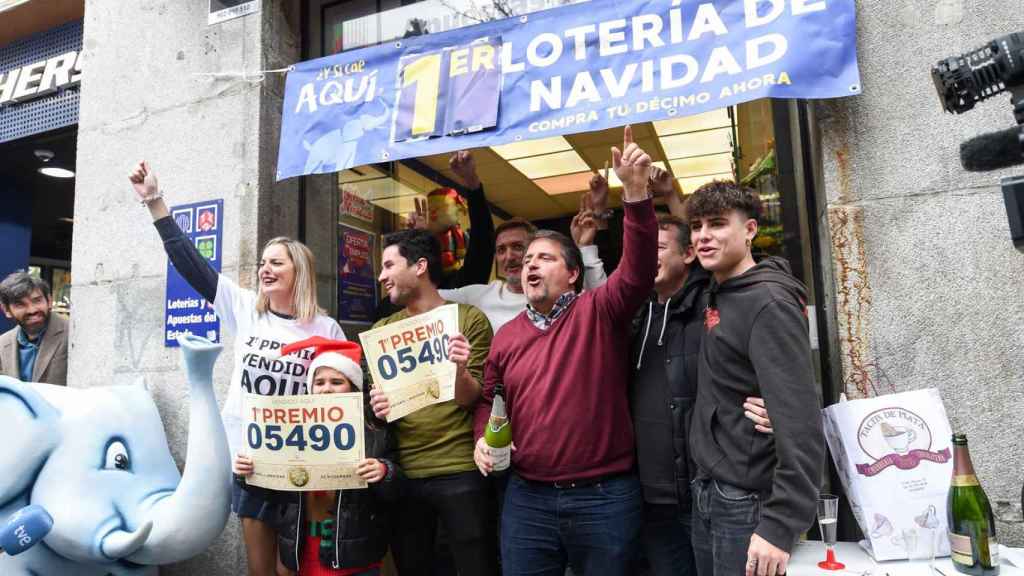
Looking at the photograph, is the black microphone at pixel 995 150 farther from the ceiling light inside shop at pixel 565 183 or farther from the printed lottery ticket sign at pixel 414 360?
the ceiling light inside shop at pixel 565 183

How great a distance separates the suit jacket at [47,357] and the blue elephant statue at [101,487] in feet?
6.24

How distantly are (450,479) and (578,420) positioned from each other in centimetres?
70

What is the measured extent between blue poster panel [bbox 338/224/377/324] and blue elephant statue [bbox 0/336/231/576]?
5.50 feet

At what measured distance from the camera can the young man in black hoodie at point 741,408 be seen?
6.16 ft

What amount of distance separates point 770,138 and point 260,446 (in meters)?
3.35

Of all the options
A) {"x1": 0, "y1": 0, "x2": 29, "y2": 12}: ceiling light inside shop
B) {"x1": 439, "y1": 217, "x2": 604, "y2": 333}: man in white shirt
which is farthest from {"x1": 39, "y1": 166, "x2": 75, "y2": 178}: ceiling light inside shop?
{"x1": 439, "y1": 217, "x2": 604, "y2": 333}: man in white shirt

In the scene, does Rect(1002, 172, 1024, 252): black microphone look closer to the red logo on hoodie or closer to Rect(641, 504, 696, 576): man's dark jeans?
the red logo on hoodie

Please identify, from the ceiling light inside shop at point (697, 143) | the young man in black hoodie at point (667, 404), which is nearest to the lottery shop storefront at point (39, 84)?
the young man in black hoodie at point (667, 404)

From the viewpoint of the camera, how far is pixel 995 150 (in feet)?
4.34

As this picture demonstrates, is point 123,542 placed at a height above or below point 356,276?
below

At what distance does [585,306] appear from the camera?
8.97 ft

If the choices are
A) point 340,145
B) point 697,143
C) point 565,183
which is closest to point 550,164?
point 565,183

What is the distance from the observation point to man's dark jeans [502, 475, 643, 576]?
2502 millimetres

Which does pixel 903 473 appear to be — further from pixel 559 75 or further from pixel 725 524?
pixel 559 75
